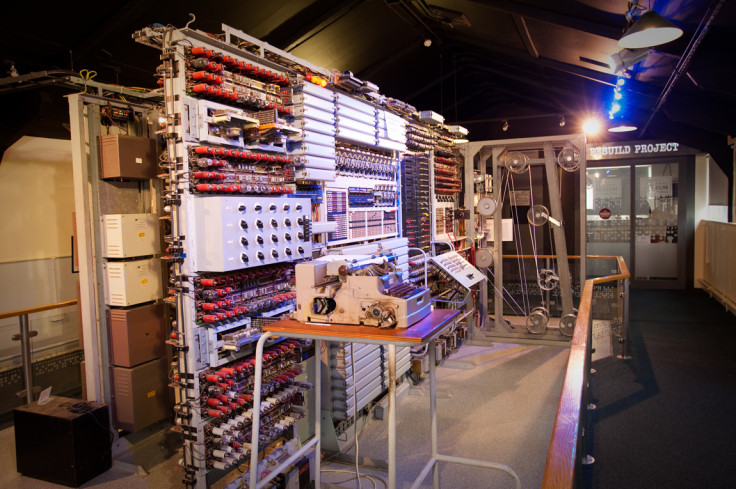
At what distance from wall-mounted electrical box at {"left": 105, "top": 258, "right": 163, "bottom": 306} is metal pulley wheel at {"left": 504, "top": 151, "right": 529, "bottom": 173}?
5302 millimetres

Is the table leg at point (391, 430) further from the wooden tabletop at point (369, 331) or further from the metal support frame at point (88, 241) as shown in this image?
the metal support frame at point (88, 241)

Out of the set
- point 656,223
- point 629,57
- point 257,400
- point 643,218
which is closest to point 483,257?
point 629,57

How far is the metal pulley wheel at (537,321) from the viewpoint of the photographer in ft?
25.1

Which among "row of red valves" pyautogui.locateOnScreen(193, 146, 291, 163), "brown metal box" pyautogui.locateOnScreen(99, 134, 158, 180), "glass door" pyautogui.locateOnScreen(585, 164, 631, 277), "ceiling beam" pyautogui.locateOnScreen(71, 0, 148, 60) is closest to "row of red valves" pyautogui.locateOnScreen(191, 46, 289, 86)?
"row of red valves" pyautogui.locateOnScreen(193, 146, 291, 163)

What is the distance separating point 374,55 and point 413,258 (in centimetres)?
423

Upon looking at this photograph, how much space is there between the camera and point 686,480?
150 inches

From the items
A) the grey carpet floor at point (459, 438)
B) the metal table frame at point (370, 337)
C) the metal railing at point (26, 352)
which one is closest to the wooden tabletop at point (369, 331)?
the metal table frame at point (370, 337)

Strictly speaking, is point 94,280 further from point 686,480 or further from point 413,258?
point 686,480

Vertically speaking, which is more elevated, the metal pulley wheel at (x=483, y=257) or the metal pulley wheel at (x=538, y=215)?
the metal pulley wheel at (x=538, y=215)

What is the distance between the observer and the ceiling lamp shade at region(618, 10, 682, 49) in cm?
400

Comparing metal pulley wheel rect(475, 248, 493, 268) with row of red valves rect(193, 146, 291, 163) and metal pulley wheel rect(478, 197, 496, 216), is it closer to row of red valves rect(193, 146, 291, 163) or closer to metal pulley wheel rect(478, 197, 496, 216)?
metal pulley wheel rect(478, 197, 496, 216)

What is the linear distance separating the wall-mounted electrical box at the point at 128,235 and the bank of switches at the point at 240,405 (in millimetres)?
1361

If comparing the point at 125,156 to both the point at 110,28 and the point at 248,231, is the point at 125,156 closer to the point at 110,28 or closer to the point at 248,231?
the point at 248,231

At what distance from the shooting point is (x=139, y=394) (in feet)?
14.3
